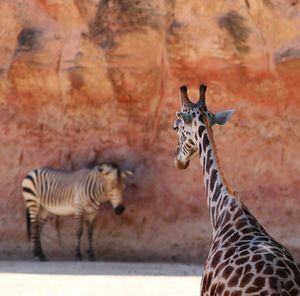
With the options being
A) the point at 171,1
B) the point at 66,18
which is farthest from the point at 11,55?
the point at 171,1

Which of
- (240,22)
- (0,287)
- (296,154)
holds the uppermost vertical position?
(240,22)

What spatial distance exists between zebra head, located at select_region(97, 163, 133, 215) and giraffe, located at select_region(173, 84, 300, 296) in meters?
5.47

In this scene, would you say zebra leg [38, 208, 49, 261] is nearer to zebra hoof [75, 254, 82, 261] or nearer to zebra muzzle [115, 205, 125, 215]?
zebra hoof [75, 254, 82, 261]

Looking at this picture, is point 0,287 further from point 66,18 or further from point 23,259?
point 66,18

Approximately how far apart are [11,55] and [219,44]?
2.97 meters

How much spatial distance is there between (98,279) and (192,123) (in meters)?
3.83

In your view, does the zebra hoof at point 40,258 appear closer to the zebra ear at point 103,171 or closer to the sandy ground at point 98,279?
the sandy ground at point 98,279

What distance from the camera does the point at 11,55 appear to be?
500 inches

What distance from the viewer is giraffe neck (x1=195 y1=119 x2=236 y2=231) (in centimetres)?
579

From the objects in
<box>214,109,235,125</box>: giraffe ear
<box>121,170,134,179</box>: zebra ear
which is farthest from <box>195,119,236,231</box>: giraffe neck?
<box>121,170,134,179</box>: zebra ear

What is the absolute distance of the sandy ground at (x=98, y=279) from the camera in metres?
8.71

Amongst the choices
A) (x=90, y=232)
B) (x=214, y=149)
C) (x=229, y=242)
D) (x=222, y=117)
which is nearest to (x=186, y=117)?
(x=222, y=117)

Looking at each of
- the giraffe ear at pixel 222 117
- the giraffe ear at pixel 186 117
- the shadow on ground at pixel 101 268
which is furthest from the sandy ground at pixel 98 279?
the giraffe ear at pixel 186 117

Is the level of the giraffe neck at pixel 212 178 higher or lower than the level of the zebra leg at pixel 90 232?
higher
